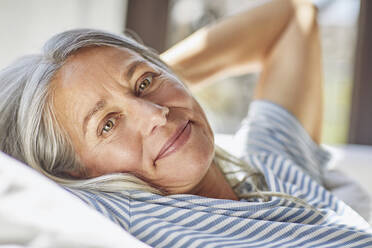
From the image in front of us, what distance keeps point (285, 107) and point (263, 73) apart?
0.18 meters

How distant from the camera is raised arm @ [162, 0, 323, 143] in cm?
129

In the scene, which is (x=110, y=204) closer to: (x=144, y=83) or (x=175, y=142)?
(x=175, y=142)

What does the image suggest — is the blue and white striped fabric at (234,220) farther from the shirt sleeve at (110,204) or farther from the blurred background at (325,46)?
the blurred background at (325,46)

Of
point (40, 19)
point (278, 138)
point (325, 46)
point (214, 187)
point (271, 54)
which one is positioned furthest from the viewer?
point (325, 46)

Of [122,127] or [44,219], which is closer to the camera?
[44,219]

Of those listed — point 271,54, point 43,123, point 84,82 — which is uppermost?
point 271,54

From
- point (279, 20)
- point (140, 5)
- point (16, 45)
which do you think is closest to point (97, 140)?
point (279, 20)

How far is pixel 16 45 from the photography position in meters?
1.77

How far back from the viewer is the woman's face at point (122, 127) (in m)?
0.79

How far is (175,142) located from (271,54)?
0.74m

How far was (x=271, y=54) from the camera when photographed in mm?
1397

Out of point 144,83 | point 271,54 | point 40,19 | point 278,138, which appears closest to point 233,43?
point 271,54

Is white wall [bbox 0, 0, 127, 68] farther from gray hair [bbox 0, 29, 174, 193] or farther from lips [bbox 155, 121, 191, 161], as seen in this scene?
lips [bbox 155, 121, 191, 161]

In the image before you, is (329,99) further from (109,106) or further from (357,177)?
(109,106)
